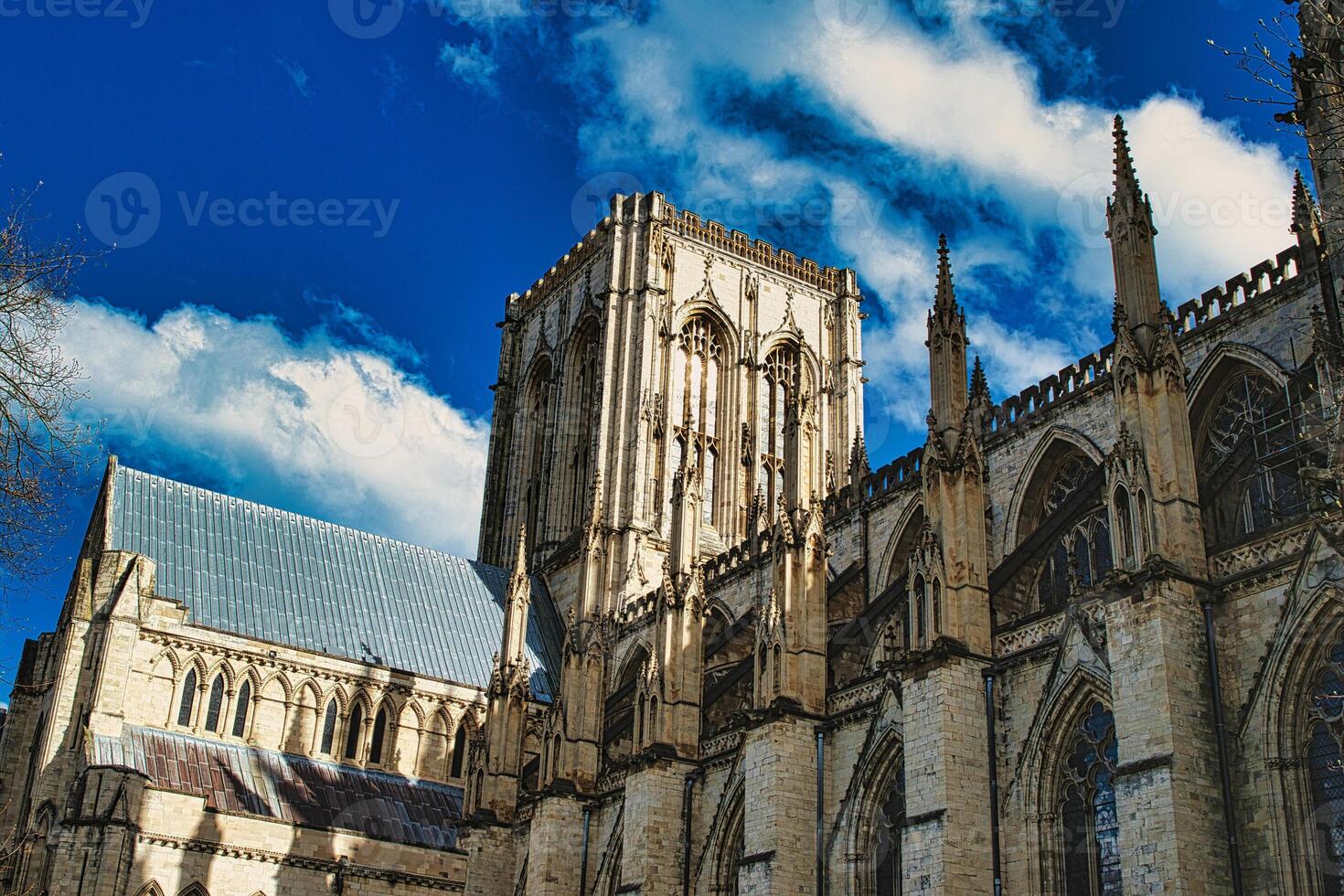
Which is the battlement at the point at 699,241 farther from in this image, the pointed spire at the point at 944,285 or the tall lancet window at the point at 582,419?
the pointed spire at the point at 944,285

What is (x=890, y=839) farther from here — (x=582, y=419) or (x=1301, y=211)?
(x=582, y=419)

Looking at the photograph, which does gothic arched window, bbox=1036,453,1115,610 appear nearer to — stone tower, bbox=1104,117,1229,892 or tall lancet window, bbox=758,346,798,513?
stone tower, bbox=1104,117,1229,892

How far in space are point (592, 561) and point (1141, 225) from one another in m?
22.3

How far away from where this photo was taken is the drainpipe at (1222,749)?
1747 centimetres

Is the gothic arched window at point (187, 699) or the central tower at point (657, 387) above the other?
the central tower at point (657, 387)

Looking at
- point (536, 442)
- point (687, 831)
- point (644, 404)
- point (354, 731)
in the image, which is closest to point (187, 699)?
point (354, 731)

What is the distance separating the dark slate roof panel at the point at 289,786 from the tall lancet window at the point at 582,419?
45.9ft

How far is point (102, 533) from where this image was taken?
40.7m

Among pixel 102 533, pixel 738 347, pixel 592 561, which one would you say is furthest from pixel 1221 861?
pixel 738 347

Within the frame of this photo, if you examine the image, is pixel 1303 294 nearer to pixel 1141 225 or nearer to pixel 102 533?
pixel 1141 225

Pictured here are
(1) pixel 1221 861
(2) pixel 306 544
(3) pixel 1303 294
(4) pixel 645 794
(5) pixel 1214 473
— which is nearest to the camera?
(1) pixel 1221 861

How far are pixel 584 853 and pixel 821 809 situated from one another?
9094 mm

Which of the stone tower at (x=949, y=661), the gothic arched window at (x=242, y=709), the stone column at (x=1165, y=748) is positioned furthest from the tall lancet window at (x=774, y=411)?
the stone column at (x=1165, y=748)

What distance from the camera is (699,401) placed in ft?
170
